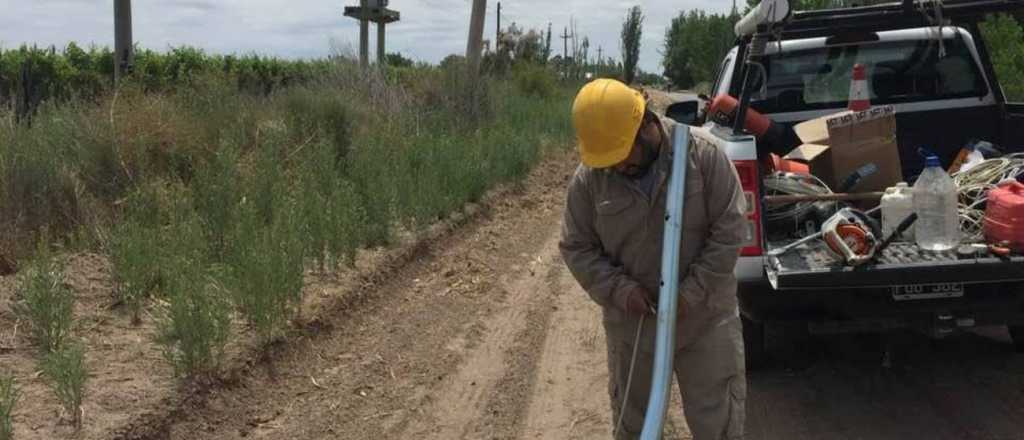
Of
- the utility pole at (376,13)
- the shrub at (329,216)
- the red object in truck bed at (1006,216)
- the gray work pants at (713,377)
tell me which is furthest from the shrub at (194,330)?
the utility pole at (376,13)

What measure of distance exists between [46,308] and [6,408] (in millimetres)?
1095

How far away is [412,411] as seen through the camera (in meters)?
5.22

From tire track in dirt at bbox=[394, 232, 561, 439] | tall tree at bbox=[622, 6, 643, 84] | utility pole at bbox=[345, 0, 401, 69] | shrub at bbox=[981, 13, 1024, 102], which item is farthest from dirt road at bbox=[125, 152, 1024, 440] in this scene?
tall tree at bbox=[622, 6, 643, 84]

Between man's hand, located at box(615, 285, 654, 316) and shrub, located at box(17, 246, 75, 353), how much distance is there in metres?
3.15

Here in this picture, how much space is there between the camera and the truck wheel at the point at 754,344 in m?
5.10

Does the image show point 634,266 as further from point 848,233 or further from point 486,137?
point 486,137

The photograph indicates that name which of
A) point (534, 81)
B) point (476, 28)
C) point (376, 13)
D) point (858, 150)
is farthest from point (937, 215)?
point (376, 13)

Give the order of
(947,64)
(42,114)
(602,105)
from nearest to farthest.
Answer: (602,105) < (947,64) < (42,114)

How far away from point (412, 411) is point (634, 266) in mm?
2255

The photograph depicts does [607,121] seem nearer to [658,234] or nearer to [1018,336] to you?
[658,234]

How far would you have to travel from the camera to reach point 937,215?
173 inches

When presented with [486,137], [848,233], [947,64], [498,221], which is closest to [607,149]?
[848,233]

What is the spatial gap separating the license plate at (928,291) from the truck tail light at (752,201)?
62cm

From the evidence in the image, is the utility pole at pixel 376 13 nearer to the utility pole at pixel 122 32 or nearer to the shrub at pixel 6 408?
the utility pole at pixel 122 32
